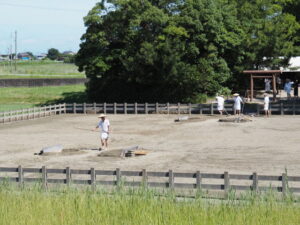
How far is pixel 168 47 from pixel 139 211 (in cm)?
3768

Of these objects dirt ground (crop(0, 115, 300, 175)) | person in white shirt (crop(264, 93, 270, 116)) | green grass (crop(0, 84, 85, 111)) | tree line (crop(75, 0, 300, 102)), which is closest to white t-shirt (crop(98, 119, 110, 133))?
dirt ground (crop(0, 115, 300, 175))

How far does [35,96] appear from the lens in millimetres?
74375

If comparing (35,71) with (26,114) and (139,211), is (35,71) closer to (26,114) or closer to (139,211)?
(26,114)

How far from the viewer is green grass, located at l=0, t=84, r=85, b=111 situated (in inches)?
2682

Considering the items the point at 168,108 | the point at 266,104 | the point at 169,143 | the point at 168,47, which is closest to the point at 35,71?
the point at 168,47

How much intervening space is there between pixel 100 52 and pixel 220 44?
34.4 feet

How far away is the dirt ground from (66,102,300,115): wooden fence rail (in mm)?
2417

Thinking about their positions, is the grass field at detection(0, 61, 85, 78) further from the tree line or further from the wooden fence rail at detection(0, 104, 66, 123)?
the wooden fence rail at detection(0, 104, 66, 123)

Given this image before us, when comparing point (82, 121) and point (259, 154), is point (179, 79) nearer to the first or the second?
point (82, 121)

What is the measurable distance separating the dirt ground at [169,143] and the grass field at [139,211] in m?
7.50

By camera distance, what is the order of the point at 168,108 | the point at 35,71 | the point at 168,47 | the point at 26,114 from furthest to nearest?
the point at 35,71, the point at 168,47, the point at 168,108, the point at 26,114

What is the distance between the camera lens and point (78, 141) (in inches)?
1305

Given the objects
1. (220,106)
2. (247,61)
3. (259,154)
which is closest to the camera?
(259,154)

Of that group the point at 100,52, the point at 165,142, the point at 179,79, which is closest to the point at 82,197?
the point at 165,142
